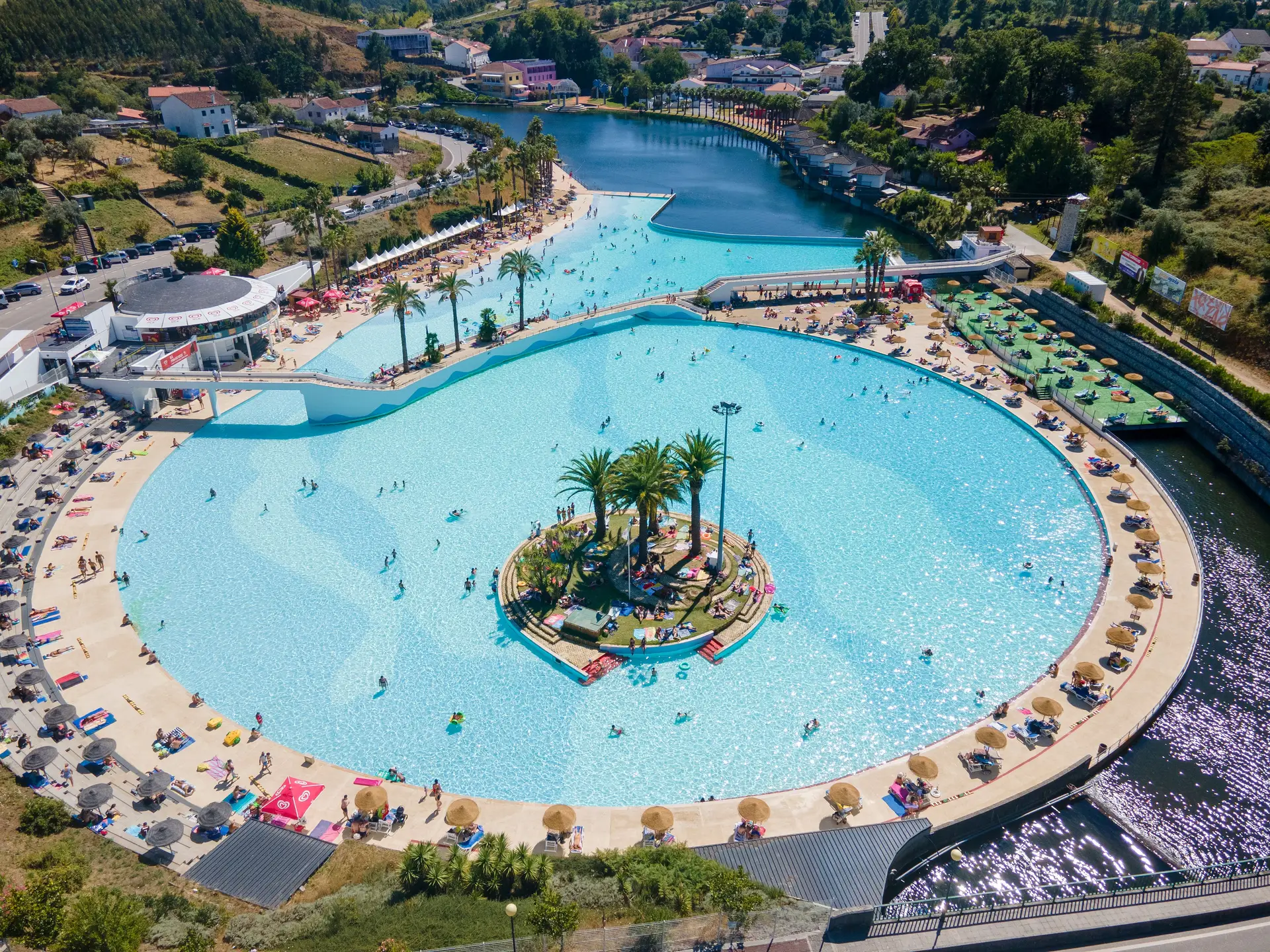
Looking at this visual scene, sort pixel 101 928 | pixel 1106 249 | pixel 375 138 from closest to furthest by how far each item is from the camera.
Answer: pixel 101 928 < pixel 1106 249 < pixel 375 138

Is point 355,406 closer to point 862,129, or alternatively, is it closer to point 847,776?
point 847,776

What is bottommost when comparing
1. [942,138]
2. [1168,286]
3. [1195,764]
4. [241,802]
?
[1195,764]

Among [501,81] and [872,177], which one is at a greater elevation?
[501,81]

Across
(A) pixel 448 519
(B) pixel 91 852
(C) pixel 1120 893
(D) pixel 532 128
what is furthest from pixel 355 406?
(D) pixel 532 128

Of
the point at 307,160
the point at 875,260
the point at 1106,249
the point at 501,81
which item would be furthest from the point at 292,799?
the point at 501,81

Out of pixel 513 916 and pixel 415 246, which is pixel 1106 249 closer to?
pixel 415 246

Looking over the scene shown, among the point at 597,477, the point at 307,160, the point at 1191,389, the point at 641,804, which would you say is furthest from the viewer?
the point at 307,160
